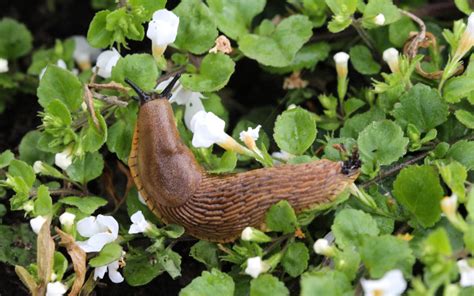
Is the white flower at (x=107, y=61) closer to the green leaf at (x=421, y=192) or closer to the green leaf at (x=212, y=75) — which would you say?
the green leaf at (x=212, y=75)

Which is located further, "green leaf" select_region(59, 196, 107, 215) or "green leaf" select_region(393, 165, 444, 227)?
"green leaf" select_region(59, 196, 107, 215)

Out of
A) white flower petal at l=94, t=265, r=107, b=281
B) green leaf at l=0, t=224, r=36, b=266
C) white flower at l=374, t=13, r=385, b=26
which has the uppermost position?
white flower at l=374, t=13, r=385, b=26

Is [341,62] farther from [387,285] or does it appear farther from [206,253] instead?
[387,285]

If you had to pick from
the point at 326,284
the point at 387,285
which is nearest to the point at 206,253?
the point at 326,284

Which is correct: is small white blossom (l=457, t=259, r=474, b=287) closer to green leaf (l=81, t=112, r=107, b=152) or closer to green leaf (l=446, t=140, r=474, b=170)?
green leaf (l=446, t=140, r=474, b=170)

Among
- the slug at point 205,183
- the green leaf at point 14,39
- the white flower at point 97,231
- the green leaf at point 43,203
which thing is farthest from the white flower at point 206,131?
the green leaf at point 14,39

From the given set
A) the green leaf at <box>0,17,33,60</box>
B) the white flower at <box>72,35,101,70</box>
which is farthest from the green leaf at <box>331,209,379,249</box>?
the green leaf at <box>0,17,33,60</box>
